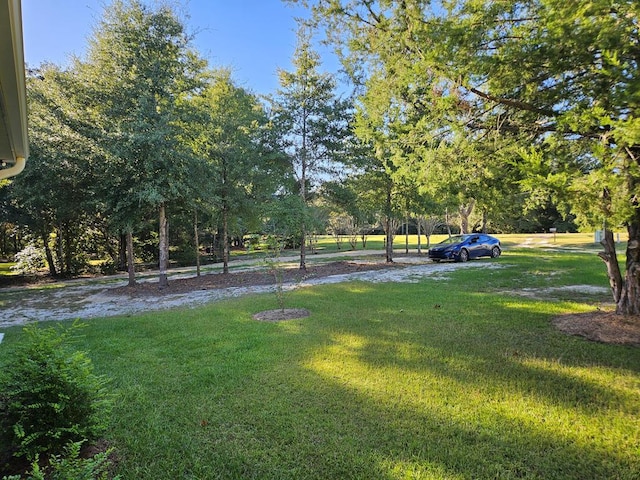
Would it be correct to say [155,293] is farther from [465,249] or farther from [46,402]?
[465,249]

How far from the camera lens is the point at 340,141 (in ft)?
44.2

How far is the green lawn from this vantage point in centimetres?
238

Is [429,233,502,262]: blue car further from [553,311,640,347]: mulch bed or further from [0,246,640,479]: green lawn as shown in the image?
[553,311,640,347]: mulch bed

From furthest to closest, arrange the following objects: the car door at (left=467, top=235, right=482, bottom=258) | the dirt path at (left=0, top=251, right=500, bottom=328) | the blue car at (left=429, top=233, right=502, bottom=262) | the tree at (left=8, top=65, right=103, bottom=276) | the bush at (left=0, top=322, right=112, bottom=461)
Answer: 1. the car door at (left=467, top=235, right=482, bottom=258)
2. the blue car at (left=429, top=233, right=502, bottom=262)
3. the tree at (left=8, top=65, right=103, bottom=276)
4. the dirt path at (left=0, top=251, right=500, bottom=328)
5. the bush at (left=0, top=322, right=112, bottom=461)

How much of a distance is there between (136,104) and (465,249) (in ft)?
46.7

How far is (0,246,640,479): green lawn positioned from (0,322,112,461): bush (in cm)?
44

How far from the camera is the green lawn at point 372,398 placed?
2.38 m

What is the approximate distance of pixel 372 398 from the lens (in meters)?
3.27

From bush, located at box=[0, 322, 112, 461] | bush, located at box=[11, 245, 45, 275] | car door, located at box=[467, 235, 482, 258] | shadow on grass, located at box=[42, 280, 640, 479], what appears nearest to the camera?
bush, located at box=[0, 322, 112, 461]

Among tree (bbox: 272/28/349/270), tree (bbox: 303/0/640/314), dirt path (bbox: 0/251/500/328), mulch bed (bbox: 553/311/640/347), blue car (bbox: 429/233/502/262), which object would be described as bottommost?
dirt path (bbox: 0/251/500/328)

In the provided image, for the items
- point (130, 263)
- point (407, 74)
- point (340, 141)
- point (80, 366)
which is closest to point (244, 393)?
point (80, 366)

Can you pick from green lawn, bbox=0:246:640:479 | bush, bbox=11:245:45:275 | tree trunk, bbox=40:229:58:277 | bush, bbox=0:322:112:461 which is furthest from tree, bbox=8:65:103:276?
bush, bbox=0:322:112:461

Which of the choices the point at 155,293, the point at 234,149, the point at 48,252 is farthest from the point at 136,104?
the point at 48,252

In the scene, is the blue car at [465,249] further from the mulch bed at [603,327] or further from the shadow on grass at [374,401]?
the shadow on grass at [374,401]
